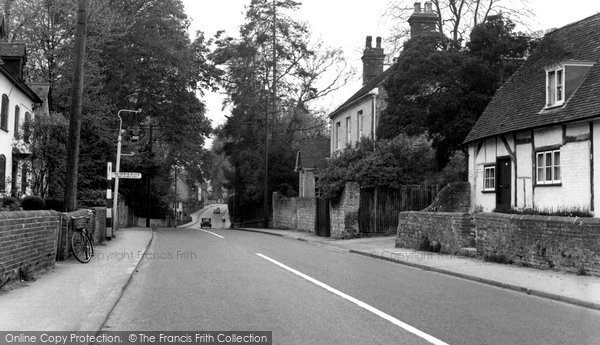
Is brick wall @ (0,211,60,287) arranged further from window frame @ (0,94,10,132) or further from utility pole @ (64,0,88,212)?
window frame @ (0,94,10,132)

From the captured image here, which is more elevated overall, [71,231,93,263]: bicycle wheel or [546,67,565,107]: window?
[546,67,565,107]: window

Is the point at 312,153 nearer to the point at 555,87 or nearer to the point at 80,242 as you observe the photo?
the point at 555,87

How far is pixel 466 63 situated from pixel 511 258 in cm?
1161

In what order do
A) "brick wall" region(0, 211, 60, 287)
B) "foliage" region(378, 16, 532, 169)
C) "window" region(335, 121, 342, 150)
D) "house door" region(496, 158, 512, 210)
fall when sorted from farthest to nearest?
"window" region(335, 121, 342, 150), "foliage" region(378, 16, 532, 169), "house door" region(496, 158, 512, 210), "brick wall" region(0, 211, 60, 287)

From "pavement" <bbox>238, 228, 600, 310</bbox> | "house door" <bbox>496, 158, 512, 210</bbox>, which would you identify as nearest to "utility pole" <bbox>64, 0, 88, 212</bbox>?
"pavement" <bbox>238, 228, 600, 310</bbox>

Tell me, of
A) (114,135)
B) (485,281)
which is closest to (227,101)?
(114,135)

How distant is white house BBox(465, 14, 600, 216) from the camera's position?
16734mm

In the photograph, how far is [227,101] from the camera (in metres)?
47.6

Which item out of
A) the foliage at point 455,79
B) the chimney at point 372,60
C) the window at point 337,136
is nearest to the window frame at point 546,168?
the foliage at point 455,79

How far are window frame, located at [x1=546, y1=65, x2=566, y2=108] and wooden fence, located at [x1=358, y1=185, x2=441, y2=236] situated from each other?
7.44m

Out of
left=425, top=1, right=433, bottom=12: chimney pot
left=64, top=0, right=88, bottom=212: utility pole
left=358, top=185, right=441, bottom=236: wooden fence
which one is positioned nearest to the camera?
left=64, top=0, right=88, bottom=212: utility pole

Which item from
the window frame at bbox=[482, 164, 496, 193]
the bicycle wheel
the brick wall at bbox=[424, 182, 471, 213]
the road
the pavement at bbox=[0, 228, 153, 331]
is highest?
the window frame at bbox=[482, 164, 496, 193]

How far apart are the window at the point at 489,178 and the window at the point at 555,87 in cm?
342

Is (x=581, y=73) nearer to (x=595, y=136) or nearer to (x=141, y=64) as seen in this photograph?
(x=595, y=136)
